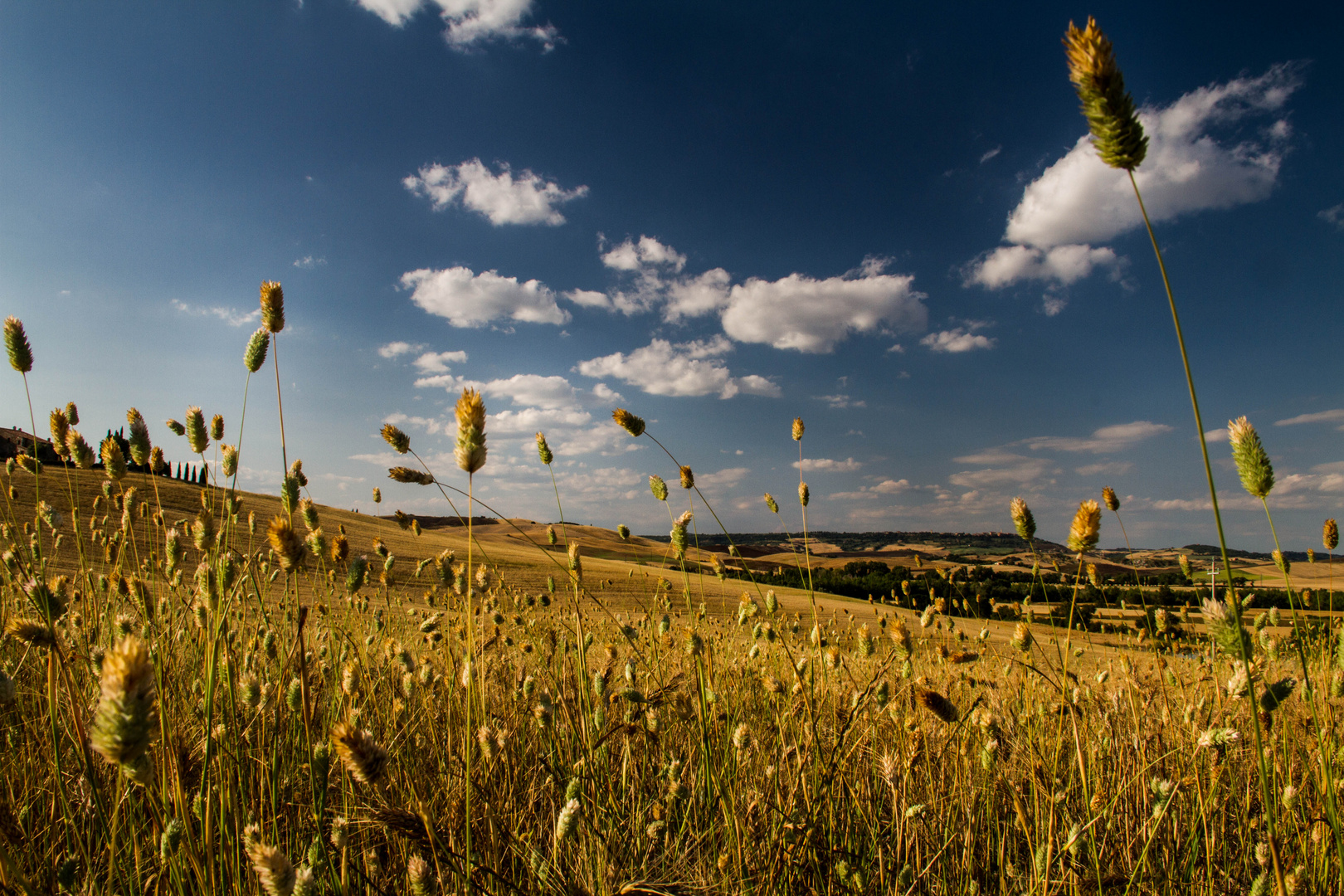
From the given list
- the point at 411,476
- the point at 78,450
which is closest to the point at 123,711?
the point at 411,476

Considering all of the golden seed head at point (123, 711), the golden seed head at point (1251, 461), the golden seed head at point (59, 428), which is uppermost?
the golden seed head at point (59, 428)

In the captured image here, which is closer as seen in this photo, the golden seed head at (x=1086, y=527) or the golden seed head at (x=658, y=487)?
the golden seed head at (x=1086, y=527)

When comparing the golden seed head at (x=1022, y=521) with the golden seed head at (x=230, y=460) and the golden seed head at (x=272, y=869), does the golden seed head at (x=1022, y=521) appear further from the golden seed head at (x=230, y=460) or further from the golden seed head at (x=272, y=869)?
the golden seed head at (x=230, y=460)

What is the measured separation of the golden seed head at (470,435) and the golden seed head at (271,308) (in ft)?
5.69

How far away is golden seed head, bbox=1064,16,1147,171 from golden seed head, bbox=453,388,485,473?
152 cm

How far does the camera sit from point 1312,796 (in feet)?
8.64

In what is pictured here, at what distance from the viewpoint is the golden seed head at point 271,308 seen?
2645mm

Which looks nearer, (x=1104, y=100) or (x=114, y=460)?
(x=1104, y=100)

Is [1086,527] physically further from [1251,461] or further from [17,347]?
[17,347]

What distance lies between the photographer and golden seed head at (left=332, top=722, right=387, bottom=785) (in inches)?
43.1

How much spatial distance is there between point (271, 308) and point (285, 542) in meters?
1.62

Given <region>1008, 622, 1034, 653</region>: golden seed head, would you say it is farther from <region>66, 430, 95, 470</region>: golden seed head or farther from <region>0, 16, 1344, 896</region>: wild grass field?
<region>66, 430, 95, 470</region>: golden seed head

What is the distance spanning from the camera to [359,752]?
44.5 inches

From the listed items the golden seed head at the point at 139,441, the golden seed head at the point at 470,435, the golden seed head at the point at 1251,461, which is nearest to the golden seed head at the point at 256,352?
the golden seed head at the point at 139,441
